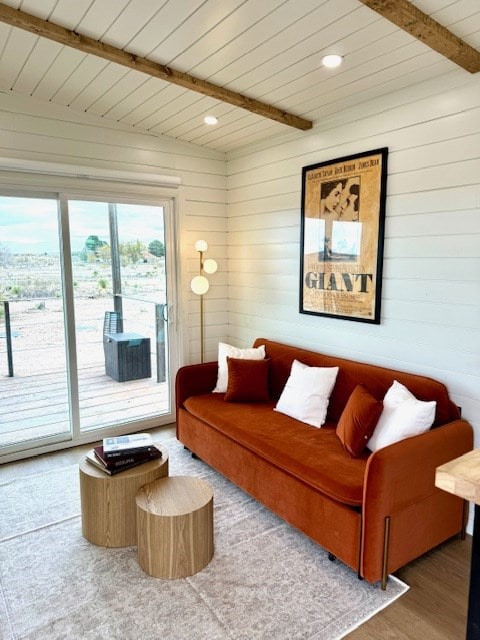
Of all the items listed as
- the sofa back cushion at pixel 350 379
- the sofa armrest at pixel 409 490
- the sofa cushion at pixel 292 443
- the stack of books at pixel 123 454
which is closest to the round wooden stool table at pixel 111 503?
the stack of books at pixel 123 454

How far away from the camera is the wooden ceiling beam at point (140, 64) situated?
2209mm

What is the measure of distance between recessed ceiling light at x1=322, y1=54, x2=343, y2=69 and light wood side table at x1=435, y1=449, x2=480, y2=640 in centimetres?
215

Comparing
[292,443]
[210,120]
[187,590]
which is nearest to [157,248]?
[210,120]

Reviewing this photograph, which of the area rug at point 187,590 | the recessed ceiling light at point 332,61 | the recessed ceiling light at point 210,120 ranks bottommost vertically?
the area rug at point 187,590

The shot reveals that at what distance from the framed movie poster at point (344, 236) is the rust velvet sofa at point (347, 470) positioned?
1.40 ft

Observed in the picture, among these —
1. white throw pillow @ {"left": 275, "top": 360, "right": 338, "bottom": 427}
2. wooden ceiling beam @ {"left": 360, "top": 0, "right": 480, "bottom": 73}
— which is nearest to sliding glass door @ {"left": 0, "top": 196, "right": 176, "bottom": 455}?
white throw pillow @ {"left": 275, "top": 360, "right": 338, "bottom": 427}

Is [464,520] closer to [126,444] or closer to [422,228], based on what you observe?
[422,228]

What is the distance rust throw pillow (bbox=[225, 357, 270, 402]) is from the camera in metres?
3.39

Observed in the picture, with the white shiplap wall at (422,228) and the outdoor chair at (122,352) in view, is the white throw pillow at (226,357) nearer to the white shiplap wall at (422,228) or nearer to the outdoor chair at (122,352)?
the white shiplap wall at (422,228)

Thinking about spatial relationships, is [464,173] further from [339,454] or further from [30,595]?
[30,595]

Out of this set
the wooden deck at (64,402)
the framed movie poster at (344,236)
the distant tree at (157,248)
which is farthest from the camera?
the distant tree at (157,248)

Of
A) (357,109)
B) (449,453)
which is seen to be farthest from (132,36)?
(449,453)

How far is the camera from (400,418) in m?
2.29

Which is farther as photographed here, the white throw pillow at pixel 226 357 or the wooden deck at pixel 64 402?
the white throw pillow at pixel 226 357
